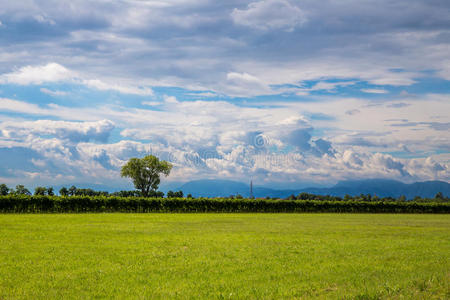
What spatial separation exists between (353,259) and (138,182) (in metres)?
120

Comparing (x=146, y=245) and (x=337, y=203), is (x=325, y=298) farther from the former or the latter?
(x=337, y=203)

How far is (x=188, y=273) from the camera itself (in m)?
13.2

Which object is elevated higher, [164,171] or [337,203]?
[164,171]

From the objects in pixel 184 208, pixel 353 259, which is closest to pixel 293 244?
pixel 353 259

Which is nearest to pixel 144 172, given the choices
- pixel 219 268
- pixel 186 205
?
pixel 186 205

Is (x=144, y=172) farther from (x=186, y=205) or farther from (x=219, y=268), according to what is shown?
(x=219, y=268)

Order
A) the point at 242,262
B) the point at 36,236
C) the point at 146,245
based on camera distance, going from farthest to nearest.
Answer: the point at 36,236 < the point at 146,245 < the point at 242,262

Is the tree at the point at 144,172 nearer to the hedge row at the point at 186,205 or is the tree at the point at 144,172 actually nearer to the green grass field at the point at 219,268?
the hedge row at the point at 186,205

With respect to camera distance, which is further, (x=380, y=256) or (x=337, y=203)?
(x=337, y=203)

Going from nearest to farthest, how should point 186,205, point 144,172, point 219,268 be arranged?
point 219,268 < point 186,205 < point 144,172

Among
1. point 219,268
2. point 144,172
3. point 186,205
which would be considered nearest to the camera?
point 219,268

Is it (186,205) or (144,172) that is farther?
(144,172)

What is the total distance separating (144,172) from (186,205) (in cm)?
7021

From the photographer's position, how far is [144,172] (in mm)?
130875
